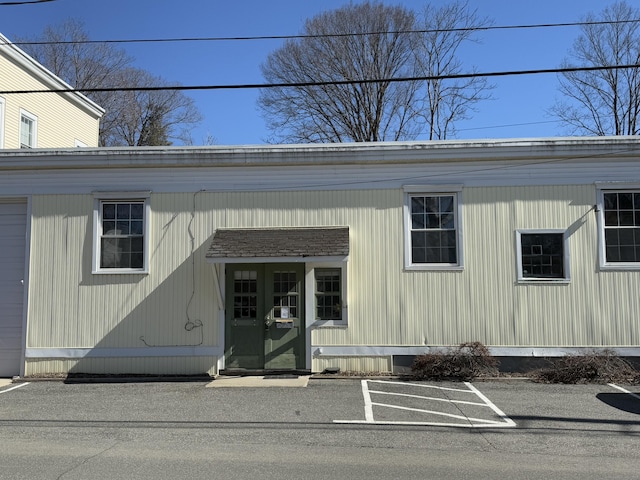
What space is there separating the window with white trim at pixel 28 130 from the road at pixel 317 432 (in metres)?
10.9

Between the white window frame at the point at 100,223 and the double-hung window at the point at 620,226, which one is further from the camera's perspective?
the white window frame at the point at 100,223

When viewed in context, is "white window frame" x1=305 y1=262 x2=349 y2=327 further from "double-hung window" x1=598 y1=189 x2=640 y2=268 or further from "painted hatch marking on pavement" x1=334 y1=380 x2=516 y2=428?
"double-hung window" x1=598 y1=189 x2=640 y2=268

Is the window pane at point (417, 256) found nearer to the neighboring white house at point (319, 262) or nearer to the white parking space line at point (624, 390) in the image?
the neighboring white house at point (319, 262)

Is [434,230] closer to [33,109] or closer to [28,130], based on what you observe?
[28,130]

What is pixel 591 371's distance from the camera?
34.2 ft

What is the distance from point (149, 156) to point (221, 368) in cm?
462

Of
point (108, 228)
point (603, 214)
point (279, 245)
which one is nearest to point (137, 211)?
point (108, 228)

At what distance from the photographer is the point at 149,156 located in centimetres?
1138

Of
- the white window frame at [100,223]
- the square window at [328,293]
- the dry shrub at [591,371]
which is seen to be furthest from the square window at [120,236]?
the dry shrub at [591,371]

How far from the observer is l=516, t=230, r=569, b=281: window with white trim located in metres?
11.0

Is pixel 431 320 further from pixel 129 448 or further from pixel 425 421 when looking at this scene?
pixel 129 448

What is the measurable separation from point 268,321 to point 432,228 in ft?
12.7

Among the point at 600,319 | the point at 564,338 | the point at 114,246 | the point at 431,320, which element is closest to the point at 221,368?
the point at 114,246

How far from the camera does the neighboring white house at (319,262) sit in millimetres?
10953
